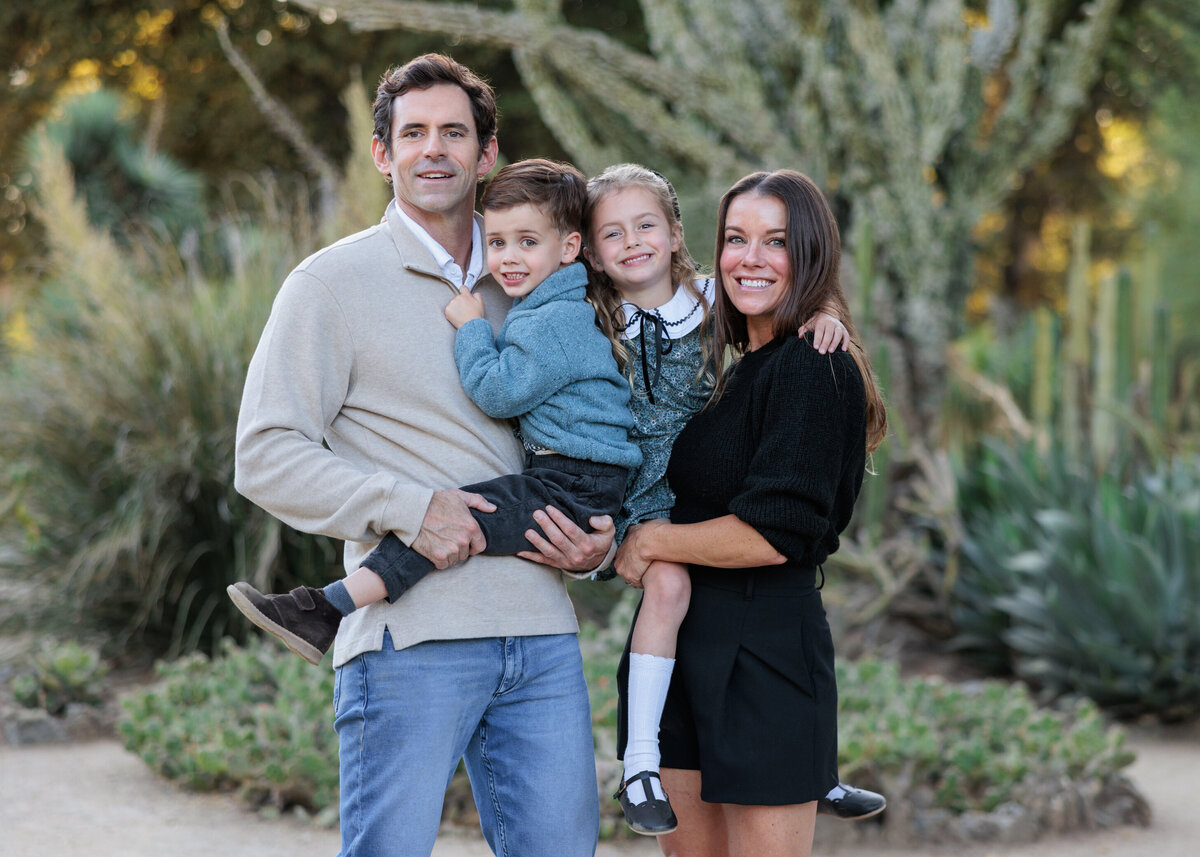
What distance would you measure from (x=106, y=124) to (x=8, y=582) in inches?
283

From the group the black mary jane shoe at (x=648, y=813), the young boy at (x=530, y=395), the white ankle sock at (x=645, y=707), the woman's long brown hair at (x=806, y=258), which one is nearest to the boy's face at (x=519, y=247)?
the young boy at (x=530, y=395)

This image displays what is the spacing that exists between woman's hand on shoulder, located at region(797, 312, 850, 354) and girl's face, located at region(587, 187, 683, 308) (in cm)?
46

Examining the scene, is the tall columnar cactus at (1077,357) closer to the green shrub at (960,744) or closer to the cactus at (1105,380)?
the cactus at (1105,380)

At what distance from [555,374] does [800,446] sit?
55 centimetres

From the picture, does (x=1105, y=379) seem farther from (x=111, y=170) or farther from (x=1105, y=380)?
(x=111, y=170)

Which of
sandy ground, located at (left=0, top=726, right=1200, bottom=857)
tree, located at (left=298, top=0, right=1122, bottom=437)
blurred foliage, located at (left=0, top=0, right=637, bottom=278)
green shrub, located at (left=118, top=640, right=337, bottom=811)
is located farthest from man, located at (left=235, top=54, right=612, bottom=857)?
blurred foliage, located at (left=0, top=0, right=637, bottom=278)

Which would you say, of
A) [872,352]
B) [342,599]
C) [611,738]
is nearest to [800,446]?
[342,599]

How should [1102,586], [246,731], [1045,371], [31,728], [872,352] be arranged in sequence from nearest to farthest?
[246,731] → [31,728] → [1102,586] → [1045,371] → [872,352]

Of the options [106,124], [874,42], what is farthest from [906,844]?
[106,124]

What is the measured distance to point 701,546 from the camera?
255cm

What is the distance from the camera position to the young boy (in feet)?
7.91

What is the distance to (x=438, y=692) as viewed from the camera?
2.40 metres

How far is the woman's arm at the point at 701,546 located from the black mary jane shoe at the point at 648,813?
0.47m

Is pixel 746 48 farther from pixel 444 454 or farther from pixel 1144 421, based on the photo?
pixel 444 454
